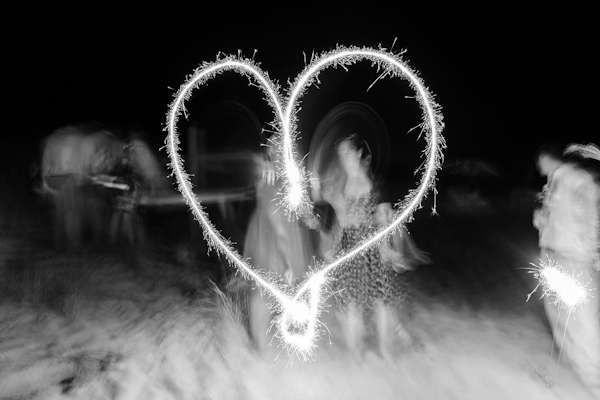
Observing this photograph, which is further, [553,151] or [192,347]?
[192,347]

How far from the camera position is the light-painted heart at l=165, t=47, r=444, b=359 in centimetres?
332

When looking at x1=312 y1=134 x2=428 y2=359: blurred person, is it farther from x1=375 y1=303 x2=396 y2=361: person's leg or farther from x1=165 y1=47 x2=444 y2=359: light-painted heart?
x1=165 y1=47 x2=444 y2=359: light-painted heart

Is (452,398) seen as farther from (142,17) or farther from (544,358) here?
(142,17)

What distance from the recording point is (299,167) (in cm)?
338

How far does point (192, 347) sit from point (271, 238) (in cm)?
120

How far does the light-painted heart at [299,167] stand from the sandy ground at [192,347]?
0.56 meters

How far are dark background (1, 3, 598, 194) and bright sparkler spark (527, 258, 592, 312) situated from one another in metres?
8.45

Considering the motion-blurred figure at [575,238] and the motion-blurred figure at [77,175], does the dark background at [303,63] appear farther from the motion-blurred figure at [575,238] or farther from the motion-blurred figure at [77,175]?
the motion-blurred figure at [575,238]

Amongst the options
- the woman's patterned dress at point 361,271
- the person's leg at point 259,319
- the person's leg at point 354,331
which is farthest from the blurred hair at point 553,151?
the person's leg at point 259,319

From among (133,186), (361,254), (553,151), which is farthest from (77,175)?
(553,151)

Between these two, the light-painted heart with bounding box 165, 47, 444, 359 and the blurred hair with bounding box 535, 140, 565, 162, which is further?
the blurred hair with bounding box 535, 140, 565, 162

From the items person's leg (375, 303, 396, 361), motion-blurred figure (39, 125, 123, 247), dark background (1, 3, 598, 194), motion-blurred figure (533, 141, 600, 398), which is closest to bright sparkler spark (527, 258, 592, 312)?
motion-blurred figure (533, 141, 600, 398)

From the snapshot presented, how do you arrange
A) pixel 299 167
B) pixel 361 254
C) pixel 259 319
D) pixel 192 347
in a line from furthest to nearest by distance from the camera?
pixel 259 319, pixel 192 347, pixel 361 254, pixel 299 167

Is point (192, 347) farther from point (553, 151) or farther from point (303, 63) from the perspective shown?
point (303, 63)
